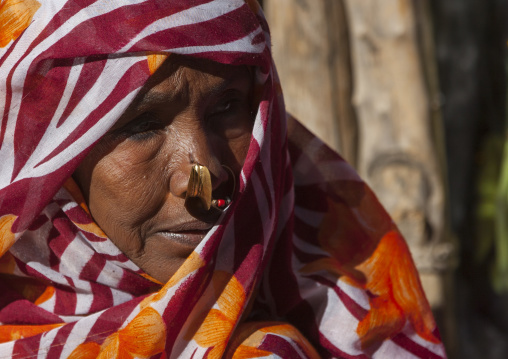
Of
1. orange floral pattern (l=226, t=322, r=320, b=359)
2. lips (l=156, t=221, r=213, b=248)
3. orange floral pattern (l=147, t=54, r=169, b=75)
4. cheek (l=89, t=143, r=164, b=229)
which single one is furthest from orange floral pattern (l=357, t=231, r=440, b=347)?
orange floral pattern (l=147, t=54, r=169, b=75)

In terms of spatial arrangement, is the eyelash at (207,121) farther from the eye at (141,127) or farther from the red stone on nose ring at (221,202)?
the red stone on nose ring at (221,202)

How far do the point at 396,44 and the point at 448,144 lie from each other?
1.36 m

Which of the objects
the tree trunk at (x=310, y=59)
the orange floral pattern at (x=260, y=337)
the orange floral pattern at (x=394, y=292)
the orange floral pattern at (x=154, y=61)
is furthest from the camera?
Result: the tree trunk at (x=310, y=59)

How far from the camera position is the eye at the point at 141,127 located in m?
1.16

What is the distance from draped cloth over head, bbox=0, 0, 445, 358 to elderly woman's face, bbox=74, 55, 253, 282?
0.10ft

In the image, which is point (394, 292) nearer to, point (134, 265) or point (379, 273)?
point (379, 273)

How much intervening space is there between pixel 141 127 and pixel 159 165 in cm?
7

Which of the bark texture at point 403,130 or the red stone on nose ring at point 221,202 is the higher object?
the bark texture at point 403,130

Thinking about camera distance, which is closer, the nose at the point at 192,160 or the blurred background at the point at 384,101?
the nose at the point at 192,160

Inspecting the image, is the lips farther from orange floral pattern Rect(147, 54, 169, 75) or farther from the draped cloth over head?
orange floral pattern Rect(147, 54, 169, 75)

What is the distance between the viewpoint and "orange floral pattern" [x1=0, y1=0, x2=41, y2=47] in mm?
1149

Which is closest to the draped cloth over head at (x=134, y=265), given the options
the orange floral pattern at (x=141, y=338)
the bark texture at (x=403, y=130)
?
the orange floral pattern at (x=141, y=338)

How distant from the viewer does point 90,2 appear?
3.71 ft

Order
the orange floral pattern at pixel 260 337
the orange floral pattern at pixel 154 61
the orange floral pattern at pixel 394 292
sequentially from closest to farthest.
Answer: the orange floral pattern at pixel 154 61 → the orange floral pattern at pixel 260 337 → the orange floral pattern at pixel 394 292
